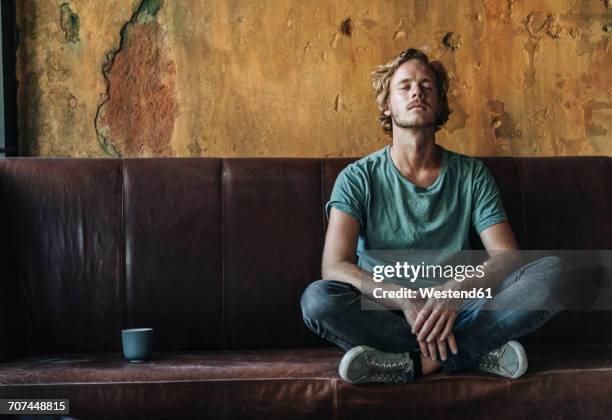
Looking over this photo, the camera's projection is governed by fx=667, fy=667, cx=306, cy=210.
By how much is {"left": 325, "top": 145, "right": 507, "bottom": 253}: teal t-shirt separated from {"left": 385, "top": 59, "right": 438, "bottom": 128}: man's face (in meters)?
0.15

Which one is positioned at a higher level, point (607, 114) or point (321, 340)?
point (607, 114)

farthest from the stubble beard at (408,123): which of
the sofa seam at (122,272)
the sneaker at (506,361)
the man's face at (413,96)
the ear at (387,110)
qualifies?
the sofa seam at (122,272)

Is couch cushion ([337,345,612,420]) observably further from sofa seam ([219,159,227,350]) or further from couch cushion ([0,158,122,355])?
couch cushion ([0,158,122,355])

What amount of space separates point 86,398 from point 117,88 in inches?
47.6

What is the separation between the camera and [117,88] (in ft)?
7.73

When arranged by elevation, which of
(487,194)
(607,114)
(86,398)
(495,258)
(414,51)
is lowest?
(86,398)

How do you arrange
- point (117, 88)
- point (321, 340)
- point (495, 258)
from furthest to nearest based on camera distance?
point (117, 88) < point (321, 340) < point (495, 258)

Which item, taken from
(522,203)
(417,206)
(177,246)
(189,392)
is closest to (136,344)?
(189,392)

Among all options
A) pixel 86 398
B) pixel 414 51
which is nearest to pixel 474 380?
pixel 86 398

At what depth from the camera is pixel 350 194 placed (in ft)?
6.32

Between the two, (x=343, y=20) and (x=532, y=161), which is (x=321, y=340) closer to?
(x=532, y=161)

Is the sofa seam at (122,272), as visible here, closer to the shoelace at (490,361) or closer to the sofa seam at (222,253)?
the sofa seam at (222,253)

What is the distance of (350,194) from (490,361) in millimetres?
623

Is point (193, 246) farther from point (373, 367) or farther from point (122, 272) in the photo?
point (373, 367)
